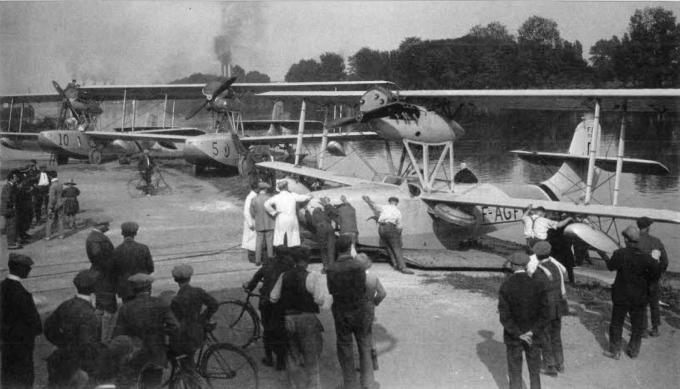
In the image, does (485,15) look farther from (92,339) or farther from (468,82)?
(468,82)

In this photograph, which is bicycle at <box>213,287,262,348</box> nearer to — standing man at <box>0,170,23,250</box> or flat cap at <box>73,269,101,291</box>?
flat cap at <box>73,269,101,291</box>

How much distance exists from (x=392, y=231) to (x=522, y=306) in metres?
4.71

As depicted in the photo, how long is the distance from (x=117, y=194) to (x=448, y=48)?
46.2 m

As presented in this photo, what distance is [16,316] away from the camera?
449cm

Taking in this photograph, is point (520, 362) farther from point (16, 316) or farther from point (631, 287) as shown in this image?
A: point (16, 316)

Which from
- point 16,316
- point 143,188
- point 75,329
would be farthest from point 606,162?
point 143,188

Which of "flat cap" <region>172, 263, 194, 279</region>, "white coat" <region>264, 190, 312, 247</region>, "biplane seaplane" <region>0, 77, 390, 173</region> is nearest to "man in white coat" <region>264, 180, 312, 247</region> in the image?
"white coat" <region>264, 190, 312, 247</region>

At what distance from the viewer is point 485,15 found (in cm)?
1271

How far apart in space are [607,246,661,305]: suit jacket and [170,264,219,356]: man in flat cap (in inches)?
176

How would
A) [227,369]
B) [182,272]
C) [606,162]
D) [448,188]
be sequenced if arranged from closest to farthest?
[182,272] → [227,369] → [448,188] → [606,162]

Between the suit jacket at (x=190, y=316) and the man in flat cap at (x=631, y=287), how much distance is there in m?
4.49

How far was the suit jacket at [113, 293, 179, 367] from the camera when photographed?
14.7ft

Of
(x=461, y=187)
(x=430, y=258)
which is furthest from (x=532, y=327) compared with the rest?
(x=461, y=187)

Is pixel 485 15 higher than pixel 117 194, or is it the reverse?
pixel 485 15
